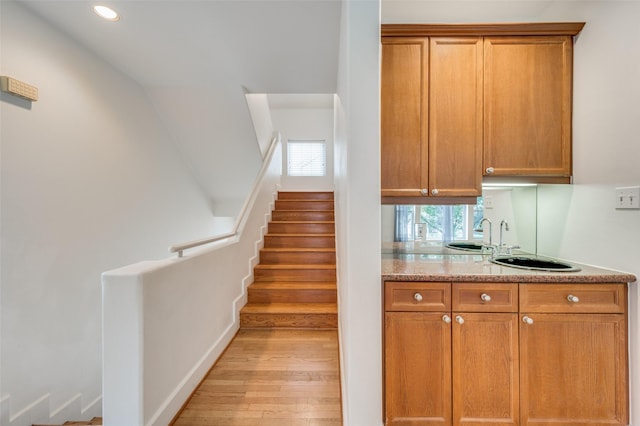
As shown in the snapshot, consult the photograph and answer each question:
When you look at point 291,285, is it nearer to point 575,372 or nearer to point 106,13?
point 575,372

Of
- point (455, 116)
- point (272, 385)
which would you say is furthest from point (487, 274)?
point (272, 385)

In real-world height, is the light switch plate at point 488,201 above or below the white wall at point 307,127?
below

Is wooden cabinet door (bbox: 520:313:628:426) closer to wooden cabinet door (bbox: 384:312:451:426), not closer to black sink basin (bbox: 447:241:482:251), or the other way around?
wooden cabinet door (bbox: 384:312:451:426)

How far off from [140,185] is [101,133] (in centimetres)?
64

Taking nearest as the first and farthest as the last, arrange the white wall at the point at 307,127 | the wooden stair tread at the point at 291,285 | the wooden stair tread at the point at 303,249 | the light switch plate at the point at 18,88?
1. the light switch plate at the point at 18,88
2. the wooden stair tread at the point at 291,285
3. the wooden stair tread at the point at 303,249
4. the white wall at the point at 307,127

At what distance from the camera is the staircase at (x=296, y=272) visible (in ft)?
9.29

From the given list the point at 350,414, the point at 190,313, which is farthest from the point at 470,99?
the point at 190,313

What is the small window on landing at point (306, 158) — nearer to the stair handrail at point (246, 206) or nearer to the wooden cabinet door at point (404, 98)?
the stair handrail at point (246, 206)

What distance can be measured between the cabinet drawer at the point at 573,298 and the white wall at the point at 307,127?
183 inches

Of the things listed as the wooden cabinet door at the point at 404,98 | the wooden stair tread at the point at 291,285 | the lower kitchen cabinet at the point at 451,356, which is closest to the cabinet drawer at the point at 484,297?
the lower kitchen cabinet at the point at 451,356

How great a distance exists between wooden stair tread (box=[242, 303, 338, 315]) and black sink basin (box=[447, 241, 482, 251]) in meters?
1.33

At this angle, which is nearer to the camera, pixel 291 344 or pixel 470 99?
pixel 470 99

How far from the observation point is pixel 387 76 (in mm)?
1743

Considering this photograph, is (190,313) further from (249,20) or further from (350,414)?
(249,20)
